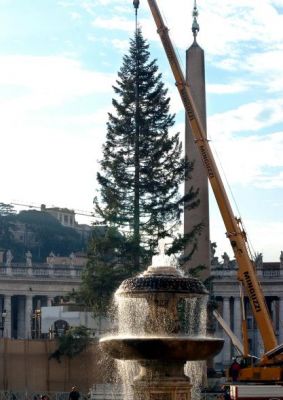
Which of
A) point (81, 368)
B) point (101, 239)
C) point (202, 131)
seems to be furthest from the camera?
point (101, 239)

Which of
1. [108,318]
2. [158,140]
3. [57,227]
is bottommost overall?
[108,318]

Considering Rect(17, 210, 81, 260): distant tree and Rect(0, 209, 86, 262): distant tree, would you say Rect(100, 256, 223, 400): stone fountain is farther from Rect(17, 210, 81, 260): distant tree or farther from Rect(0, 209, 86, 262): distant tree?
Rect(17, 210, 81, 260): distant tree

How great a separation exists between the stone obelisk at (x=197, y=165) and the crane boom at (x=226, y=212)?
344cm

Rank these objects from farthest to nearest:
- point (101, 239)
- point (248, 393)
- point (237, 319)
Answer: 1. point (237, 319)
2. point (101, 239)
3. point (248, 393)

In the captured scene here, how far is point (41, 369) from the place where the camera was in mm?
59594

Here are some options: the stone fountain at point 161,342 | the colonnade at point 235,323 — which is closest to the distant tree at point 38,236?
the colonnade at point 235,323

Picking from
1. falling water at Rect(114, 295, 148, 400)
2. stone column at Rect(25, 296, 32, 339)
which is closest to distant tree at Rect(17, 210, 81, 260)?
stone column at Rect(25, 296, 32, 339)

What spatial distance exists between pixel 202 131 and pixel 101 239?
16.6 meters

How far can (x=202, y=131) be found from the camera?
51969 millimetres

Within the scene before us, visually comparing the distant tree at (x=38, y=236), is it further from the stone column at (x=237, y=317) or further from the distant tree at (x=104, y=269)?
the distant tree at (x=104, y=269)

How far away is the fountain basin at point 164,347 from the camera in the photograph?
87.8 feet

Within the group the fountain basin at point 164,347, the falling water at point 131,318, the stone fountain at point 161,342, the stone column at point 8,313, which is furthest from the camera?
the stone column at point 8,313

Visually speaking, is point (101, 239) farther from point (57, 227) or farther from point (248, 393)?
point (57, 227)

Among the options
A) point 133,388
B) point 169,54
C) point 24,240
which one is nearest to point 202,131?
point 169,54
